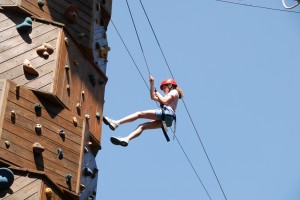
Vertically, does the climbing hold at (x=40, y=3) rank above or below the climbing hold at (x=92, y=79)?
above

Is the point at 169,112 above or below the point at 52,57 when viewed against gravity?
below

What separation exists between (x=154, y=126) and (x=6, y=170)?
10.6 feet

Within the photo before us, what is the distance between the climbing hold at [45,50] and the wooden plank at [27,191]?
2.38m

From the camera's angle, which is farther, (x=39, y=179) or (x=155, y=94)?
(x=155, y=94)

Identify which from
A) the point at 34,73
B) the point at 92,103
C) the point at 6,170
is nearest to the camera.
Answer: the point at 6,170

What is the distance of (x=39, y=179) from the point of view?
1466 cm

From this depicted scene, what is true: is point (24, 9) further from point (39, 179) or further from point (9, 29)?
point (39, 179)

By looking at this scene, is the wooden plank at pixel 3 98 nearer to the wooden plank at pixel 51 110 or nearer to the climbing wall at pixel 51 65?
the wooden plank at pixel 51 110

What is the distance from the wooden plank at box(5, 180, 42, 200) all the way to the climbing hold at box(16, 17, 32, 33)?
2834 mm

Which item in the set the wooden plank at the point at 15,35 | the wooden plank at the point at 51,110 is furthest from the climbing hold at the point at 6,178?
the wooden plank at the point at 15,35

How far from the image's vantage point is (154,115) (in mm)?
16531

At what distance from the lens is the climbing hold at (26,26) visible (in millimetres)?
16047

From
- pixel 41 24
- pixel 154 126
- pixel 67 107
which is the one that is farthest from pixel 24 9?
pixel 154 126

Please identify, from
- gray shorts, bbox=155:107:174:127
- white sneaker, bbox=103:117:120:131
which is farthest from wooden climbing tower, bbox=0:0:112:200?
gray shorts, bbox=155:107:174:127
